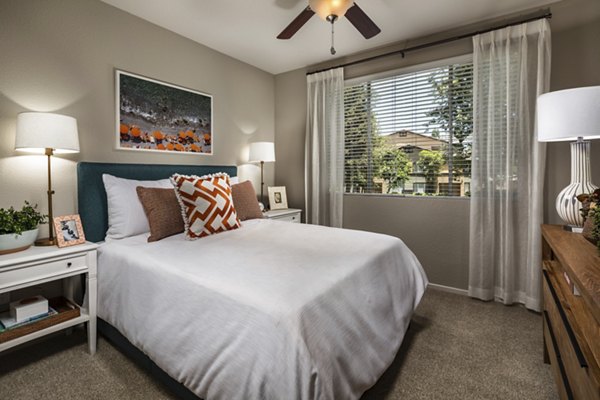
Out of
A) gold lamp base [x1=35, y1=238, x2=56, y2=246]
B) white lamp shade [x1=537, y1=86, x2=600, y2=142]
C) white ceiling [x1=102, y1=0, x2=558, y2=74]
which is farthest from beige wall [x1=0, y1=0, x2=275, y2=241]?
white lamp shade [x1=537, y1=86, x2=600, y2=142]

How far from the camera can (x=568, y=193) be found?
5.84ft

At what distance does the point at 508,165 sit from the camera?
2.55 m

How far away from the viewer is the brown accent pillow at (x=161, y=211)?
209 cm

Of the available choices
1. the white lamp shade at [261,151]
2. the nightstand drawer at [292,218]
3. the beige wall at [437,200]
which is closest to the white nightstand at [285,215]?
the nightstand drawer at [292,218]

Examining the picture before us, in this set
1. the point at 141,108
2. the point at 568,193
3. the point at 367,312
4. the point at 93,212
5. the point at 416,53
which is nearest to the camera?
the point at 367,312

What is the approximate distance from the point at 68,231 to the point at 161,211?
1.78ft

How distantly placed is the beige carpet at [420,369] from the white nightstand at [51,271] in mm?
210

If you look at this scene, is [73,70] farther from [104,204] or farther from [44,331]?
Answer: [44,331]

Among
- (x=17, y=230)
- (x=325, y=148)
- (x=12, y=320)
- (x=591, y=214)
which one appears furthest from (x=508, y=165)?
(x=12, y=320)

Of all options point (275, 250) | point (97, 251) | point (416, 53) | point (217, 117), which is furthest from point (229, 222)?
point (416, 53)

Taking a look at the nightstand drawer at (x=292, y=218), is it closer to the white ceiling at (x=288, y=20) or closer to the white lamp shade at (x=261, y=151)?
the white lamp shade at (x=261, y=151)

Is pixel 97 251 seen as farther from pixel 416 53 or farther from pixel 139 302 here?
pixel 416 53

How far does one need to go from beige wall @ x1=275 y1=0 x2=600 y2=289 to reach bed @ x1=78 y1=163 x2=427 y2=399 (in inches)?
43.8

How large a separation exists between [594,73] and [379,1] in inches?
67.7
